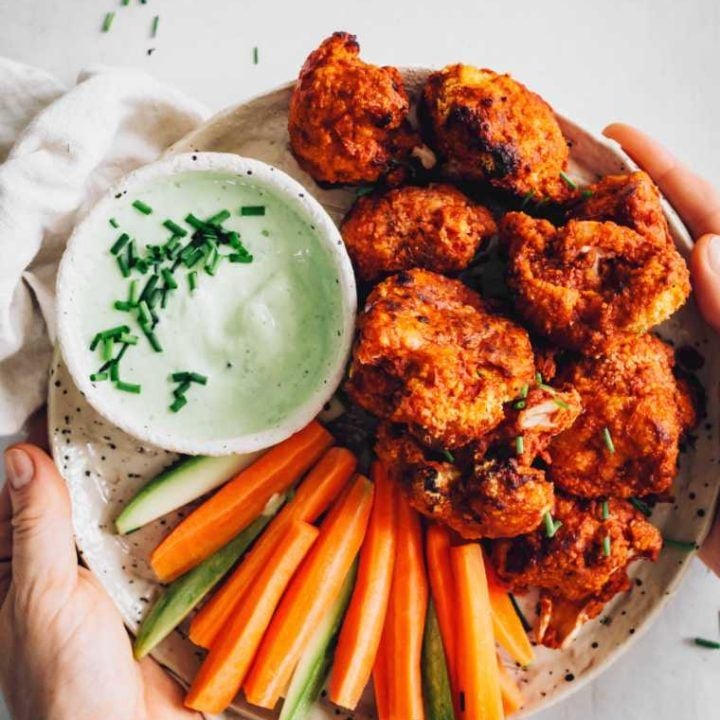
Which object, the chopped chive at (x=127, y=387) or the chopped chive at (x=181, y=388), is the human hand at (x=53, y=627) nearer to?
the chopped chive at (x=127, y=387)

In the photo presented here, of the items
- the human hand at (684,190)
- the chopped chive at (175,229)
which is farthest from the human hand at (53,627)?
the human hand at (684,190)

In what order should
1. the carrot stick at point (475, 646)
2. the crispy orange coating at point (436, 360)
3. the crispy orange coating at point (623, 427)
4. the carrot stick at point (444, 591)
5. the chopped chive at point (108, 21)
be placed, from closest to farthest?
the crispy orange coating at point (436, 360) → the crispy orange coating at point (623, 427) → the carrot stick at point (475, 646) → the carrot stick at point (444, 591) → the chopped chive at point (108, 21)

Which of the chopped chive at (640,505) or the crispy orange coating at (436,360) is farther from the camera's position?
the chopped chive at (640,505)

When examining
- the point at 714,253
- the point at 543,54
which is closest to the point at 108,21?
the point at 543,54

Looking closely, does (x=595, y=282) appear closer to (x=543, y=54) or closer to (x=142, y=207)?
(x=543, y=54)

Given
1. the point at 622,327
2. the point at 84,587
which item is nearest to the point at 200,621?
the point at 84,587

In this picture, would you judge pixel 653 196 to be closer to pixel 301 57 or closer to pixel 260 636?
pixel 301 57

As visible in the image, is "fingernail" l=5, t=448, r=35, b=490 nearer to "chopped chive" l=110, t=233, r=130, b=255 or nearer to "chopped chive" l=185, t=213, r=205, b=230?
"chopped chive" l=110, t=233, r=130, b=255
